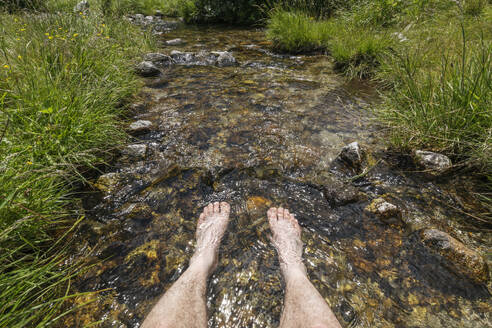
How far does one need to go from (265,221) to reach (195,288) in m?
0.83

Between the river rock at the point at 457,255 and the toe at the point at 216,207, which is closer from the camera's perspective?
the river rock at the point at 457,255

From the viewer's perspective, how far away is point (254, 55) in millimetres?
5965

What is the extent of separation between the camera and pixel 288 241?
1812mm

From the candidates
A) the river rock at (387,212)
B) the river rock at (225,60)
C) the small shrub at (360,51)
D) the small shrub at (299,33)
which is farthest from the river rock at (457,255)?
the small shrub at (299,33)

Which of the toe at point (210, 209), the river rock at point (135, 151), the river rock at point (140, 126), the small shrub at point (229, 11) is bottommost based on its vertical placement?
the toe at point (210, 209)

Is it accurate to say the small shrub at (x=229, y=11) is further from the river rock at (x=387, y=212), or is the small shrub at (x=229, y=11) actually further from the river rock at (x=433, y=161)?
the river rock at (x=387, y=212)

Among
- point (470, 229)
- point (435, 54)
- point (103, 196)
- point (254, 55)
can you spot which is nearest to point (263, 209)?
point (103, 196)

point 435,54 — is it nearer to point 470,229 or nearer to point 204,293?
point 470,229

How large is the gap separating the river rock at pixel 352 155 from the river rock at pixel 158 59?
453 cm

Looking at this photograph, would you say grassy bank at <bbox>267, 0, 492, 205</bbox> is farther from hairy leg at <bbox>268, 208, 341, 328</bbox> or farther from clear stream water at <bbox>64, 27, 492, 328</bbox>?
hairy leg at <bbox>268, 208, 341, 328</bbox>

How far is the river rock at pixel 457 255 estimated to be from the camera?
156 centimetres

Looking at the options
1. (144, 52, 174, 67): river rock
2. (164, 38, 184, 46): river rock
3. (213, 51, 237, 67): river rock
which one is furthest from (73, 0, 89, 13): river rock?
(213, 51, 237, 67): river rock

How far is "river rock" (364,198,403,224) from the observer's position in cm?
196

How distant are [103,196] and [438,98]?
143 inches
